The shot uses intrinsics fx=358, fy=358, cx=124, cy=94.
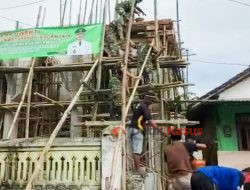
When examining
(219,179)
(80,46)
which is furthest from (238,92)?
(219,179)

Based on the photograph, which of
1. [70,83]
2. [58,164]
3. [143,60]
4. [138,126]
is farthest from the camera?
[70,83]

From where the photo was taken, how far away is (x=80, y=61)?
11.4 m

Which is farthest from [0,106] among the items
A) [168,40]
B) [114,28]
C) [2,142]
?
[168,40]

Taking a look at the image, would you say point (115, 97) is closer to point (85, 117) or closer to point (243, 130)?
point (85, 117)

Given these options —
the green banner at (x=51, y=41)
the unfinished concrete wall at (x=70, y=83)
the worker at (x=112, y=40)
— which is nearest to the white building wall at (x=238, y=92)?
the worker at (x=112, y=40)

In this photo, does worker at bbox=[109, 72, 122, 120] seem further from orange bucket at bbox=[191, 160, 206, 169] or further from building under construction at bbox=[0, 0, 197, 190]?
orange bucket at bbox=[191, 160, 206, 169]

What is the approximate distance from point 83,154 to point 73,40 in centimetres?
414

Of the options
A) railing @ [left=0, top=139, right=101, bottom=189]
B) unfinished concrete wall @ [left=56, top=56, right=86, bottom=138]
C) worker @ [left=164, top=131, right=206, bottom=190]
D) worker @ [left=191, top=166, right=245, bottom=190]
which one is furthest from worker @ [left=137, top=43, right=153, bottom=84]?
worker @ [left=191, top=166, right=245, bottom=190]

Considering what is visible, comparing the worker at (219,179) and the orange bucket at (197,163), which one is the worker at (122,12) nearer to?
the orange bucket at (197,163)

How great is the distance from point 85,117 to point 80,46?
7.57 ft

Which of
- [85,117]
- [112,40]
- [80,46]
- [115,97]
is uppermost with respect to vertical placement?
[112,40]

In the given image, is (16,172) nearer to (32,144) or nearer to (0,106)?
(32,144)

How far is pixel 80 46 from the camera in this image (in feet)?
33.1

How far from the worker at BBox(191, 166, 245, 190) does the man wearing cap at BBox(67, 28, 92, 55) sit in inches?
260
